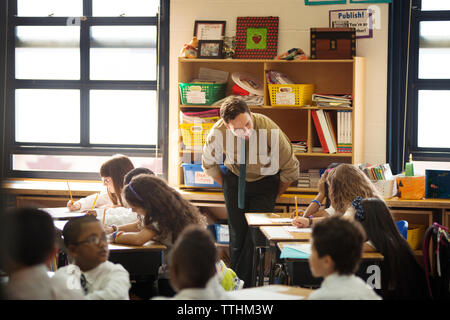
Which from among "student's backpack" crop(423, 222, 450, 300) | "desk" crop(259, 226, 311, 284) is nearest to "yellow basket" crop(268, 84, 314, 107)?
"desk" crop(259, 226, 311, 284)

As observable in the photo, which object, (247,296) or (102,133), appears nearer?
(247,296)

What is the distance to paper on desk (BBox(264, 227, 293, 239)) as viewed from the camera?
9.51 feet

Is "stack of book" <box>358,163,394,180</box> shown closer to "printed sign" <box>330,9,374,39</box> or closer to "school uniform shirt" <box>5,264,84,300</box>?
"printed sign" <box>330,9,374,39</box>

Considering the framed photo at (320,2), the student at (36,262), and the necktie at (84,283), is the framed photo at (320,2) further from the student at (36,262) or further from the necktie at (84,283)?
the student at (36,262)

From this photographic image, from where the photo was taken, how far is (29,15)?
5.01m

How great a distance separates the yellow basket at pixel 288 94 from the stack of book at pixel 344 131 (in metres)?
0.31

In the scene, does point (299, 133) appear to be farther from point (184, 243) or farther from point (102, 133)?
point (184, 243)

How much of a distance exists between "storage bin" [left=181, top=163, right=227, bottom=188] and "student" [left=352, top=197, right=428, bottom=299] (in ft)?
6.33

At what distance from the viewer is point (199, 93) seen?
14.5ft

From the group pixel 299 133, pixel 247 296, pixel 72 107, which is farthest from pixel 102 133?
pixel 247 296

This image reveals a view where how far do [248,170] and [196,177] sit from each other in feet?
2.26

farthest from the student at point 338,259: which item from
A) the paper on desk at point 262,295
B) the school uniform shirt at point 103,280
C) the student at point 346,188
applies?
the student at point 346,188
